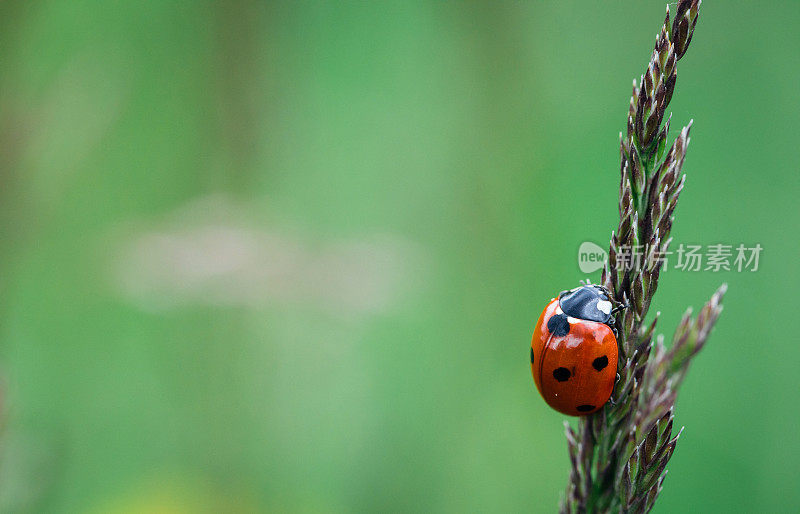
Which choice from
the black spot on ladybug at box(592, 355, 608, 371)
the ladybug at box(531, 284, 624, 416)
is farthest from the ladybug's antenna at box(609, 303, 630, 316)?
the black spot on ladybug at box(592, 355, 608, 371)

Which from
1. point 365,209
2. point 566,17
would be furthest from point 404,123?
point 566,17

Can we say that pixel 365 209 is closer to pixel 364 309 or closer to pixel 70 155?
pixel 364 309

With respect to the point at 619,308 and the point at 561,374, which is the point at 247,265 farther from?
the point at 619,308

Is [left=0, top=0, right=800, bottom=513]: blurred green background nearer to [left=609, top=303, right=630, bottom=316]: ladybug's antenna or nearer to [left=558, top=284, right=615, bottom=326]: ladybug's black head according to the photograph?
[left=558, top=284, right=615, bottom=326]: ladybug's black head

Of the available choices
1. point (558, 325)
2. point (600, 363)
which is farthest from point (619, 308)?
point (558, 325)

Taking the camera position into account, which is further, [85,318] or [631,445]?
[85,318]

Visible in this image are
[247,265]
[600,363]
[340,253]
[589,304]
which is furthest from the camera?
[340,253]

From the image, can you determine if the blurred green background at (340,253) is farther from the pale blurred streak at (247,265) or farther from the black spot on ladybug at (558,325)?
the black spot on ladybug at (558,325)
